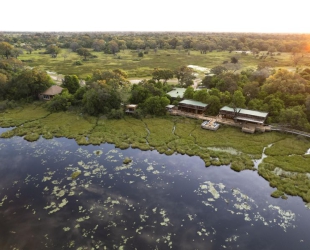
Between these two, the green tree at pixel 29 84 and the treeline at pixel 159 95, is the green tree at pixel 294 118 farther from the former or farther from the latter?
the green tree at pixel 29 84

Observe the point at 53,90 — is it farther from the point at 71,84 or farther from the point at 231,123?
the point at 231,123

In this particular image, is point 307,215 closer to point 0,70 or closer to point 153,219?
point 153,219

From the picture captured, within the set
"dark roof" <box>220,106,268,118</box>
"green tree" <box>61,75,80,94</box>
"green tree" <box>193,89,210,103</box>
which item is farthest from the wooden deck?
"green tree" <box>61,75,80,94</box>

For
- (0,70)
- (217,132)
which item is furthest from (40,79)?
(217,132)

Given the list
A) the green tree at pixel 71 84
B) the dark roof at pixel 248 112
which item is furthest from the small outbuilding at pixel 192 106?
the green tree at pixel 71 84

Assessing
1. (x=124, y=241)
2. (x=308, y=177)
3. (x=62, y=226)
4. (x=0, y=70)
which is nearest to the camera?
(x=124, y=241)

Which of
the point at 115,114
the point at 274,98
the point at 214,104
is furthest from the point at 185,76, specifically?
the point at 115,114
